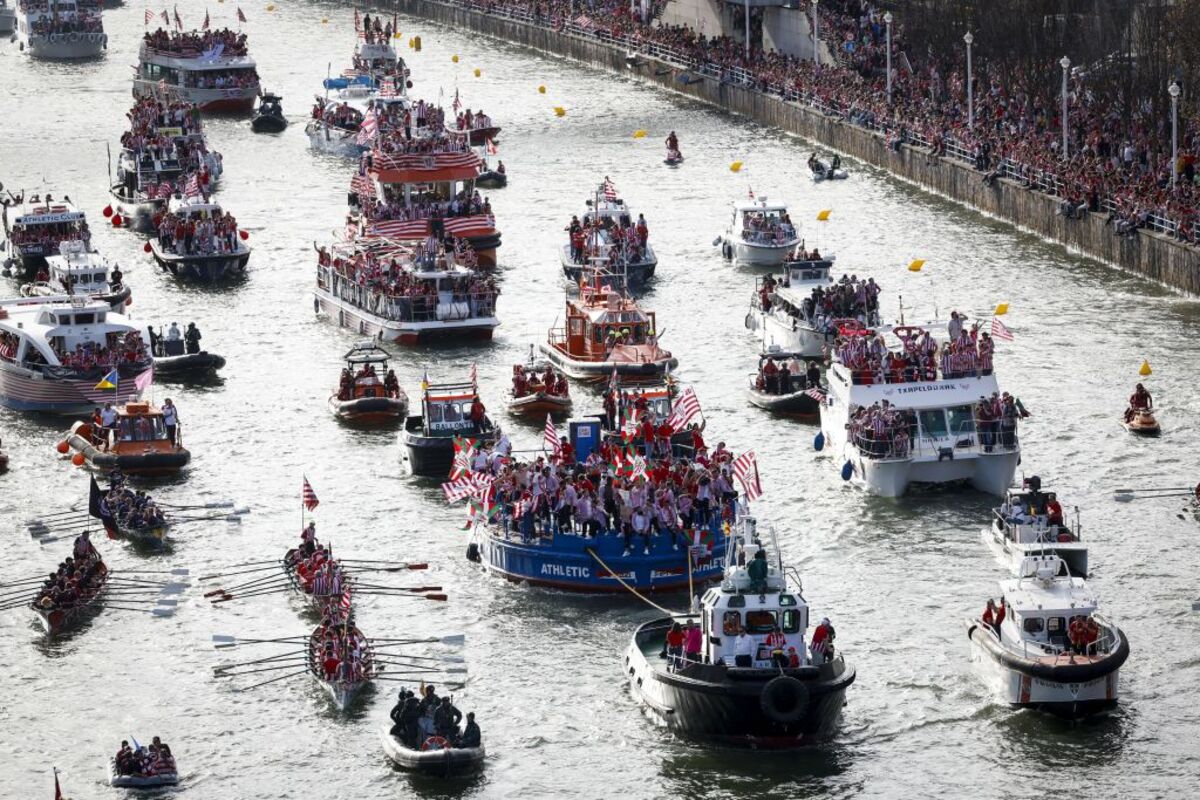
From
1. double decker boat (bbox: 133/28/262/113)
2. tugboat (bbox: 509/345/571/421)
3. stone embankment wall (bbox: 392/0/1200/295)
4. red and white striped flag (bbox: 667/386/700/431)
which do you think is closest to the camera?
red and white striped flag (bbox: 667/386/700/431)

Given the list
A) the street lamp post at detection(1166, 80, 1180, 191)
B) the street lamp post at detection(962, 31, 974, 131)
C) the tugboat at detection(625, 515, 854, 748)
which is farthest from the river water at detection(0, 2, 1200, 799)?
the street lamp post at detection(962, 31, 974, 131)

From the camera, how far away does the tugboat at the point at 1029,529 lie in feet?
261

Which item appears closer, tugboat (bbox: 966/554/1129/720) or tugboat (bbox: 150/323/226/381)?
tugboat (bbox: 966/554/1129/720)

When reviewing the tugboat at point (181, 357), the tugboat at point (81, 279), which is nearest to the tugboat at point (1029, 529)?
the tugboat at point (181, 357)

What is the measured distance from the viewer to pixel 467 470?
278ft

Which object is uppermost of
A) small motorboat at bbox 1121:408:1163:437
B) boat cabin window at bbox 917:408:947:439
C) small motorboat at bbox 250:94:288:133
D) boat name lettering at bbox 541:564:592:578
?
small motorboat at bbox 250:94:288:133

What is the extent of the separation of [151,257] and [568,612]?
59745 mm

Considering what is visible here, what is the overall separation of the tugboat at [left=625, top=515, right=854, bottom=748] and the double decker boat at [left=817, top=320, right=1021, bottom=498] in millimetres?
19833

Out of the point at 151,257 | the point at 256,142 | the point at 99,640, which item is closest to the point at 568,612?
the point at 99,640

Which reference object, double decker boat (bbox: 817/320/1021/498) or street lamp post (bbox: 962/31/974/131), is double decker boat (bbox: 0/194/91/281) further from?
double decker boat (bbox: 817/320/1021/498)

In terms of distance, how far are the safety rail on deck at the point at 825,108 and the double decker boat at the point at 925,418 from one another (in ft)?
93.7

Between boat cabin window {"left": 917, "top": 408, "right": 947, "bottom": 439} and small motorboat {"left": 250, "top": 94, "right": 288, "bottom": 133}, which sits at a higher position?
small motorboat {"left": 250, "top": 94, "right": 288, "bottom": 133}

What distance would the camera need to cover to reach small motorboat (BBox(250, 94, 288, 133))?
16875 cm

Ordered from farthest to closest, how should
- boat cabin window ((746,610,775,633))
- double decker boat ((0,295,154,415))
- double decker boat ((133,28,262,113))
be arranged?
double decker boat ((133,28,262,113)) → double decker boat ((0,295,154,415)) → boat cabin window ((746,610,775,633))
